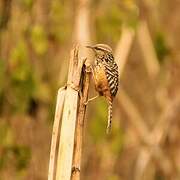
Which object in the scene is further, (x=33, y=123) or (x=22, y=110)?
(x=33, y=123)

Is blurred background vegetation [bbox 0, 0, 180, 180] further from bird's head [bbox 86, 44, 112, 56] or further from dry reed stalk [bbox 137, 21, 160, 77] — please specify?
bird's head [bbox 86, 44, 112, 56]

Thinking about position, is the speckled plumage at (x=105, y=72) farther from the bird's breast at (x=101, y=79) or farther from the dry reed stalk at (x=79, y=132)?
the dry reed stalk at (x=79, y=132)

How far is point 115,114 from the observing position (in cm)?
699

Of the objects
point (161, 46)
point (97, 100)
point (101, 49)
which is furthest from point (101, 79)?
point (161, 46)

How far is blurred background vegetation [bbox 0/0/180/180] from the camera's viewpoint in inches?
190

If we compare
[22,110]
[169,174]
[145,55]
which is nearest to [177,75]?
[145,55]

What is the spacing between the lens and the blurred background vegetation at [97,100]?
4.82m

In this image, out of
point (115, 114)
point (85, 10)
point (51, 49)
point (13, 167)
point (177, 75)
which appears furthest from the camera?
point (115, 114)

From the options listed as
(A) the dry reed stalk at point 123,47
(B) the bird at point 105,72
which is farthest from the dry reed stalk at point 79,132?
(A) the dry reed stalk at point 123,47

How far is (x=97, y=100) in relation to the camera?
5.17 meters

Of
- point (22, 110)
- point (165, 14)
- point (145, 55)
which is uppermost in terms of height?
point (165, 14)

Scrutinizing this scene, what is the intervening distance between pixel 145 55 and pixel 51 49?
88cm

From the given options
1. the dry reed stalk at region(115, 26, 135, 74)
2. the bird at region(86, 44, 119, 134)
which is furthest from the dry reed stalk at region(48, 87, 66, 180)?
the dry reed stalk at region(115, 26, 135, 74)

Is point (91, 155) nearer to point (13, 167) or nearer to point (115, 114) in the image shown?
point (115, 114)
